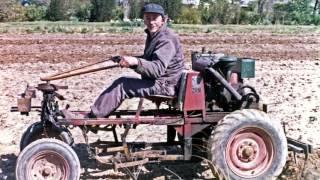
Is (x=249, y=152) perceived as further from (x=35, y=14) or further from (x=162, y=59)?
(x=35, y=14)

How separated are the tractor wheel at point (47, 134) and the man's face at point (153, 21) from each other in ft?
4.60

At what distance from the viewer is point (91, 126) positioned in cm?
701

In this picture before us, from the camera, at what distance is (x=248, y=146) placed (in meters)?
7.08

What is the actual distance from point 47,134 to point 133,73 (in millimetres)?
2012

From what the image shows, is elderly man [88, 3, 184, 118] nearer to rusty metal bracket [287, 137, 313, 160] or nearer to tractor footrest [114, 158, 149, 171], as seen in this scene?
tractor footrest [114, 158, 149, 171]

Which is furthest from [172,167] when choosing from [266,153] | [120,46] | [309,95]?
[120,46]

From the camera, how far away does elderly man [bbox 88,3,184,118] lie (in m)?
6.84

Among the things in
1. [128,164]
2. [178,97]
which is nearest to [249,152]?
[178,97]

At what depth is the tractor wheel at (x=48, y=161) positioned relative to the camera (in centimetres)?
655

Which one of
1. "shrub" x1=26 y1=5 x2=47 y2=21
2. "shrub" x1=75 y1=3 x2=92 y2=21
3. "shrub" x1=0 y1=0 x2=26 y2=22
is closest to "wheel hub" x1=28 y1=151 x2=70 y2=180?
"shrub" x1=0 y1=0 x2=26 y2=22

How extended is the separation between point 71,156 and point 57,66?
→ 36.0ft

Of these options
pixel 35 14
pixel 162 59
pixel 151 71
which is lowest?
pixel 35 14

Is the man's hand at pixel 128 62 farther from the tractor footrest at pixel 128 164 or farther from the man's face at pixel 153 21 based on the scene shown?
the tractor footrest at pixel 128 164

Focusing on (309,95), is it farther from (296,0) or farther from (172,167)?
(296,0)
